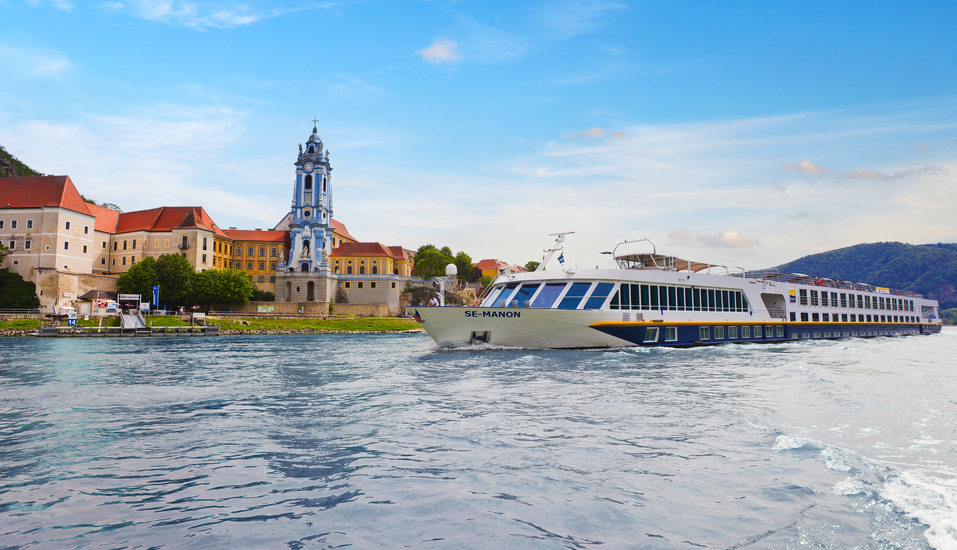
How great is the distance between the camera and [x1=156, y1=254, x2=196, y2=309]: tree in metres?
71.6

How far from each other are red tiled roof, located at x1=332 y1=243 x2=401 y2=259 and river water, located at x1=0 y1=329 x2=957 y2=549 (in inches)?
3213

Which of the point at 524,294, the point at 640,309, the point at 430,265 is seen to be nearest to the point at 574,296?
the point at 524,294

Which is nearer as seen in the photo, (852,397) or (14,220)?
(852,397)

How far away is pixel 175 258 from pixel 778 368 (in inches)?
2989

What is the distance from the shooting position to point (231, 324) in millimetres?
59969

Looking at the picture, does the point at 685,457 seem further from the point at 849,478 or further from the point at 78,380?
the point at 78,380

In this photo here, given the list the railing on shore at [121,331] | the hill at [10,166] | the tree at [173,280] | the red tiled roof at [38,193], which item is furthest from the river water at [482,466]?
the hill at [10,166]

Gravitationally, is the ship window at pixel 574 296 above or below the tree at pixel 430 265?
below

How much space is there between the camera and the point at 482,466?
6422 millimetres

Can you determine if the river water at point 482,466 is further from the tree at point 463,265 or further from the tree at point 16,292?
the tree at point 463,265

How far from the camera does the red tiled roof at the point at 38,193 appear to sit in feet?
233

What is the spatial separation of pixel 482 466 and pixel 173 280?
7716 centimetres

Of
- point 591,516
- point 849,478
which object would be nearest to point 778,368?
point 849,478

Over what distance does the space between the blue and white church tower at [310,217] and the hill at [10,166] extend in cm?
4379
